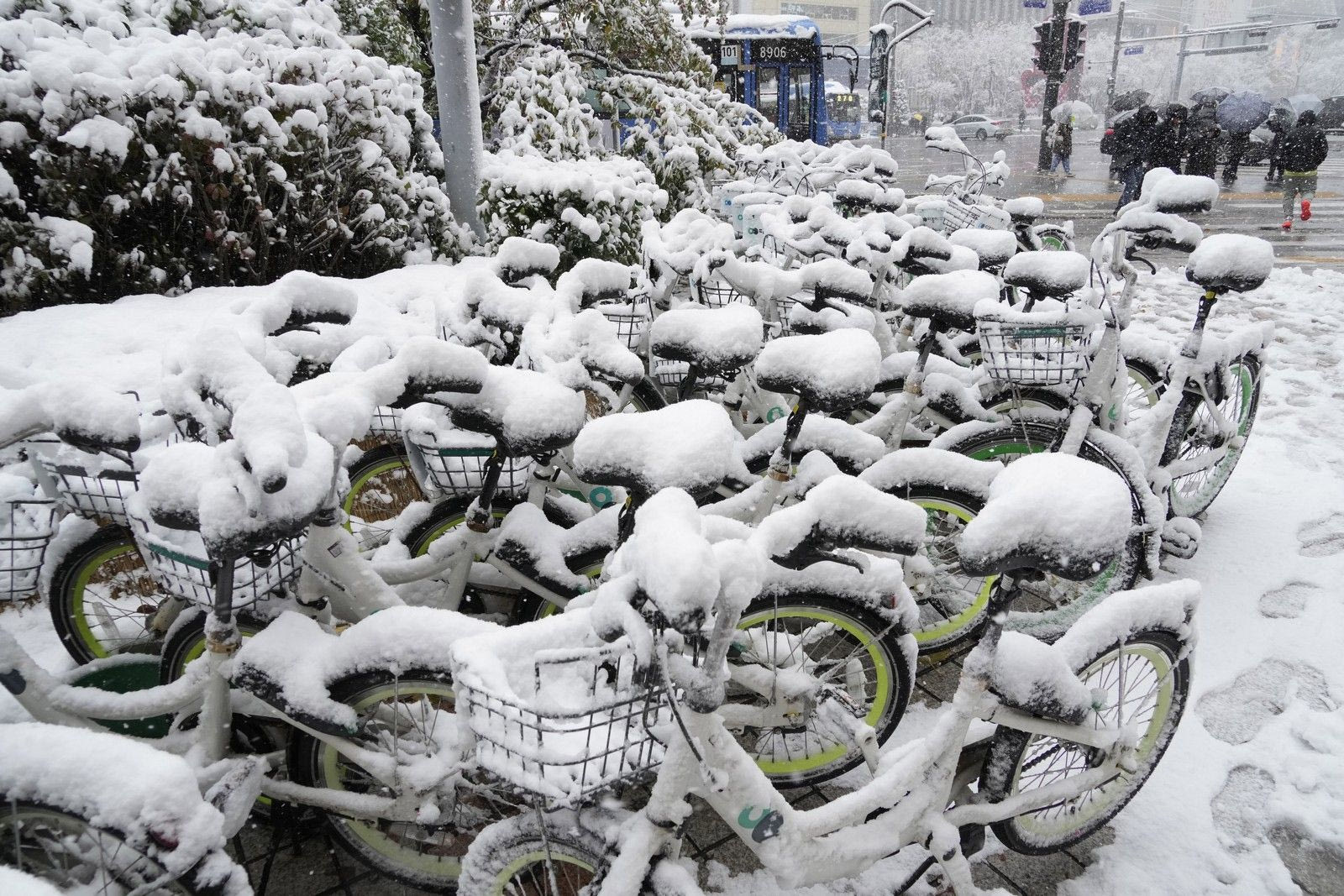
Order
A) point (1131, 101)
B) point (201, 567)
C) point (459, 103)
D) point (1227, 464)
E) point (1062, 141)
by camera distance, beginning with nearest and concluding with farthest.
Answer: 1. point (201, 567)
2. point (1227, 464)
3. point (459, 103)
4. point (1131, 101)
5. point (1062, 141)

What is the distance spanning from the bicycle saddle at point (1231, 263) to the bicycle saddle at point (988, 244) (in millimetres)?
826

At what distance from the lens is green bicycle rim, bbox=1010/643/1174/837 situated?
2.11 m

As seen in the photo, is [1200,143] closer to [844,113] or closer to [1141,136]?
[1141,136]

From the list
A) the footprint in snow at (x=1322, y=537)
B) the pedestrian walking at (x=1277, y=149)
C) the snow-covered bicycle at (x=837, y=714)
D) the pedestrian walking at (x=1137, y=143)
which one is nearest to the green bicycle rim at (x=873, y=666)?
the snow-covered bicycle at (x=837, y=714)

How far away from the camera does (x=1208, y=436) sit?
139 inches

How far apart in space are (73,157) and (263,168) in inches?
37.5

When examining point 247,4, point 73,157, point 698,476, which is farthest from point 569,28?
point 698,476

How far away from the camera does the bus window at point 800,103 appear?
1451 centimetres

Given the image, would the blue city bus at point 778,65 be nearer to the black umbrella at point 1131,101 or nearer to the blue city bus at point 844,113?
the black umbrella at point 1131,101

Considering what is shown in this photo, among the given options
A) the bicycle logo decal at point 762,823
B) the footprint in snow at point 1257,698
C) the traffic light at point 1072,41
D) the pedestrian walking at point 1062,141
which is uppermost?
the traffic light at point 1072,41

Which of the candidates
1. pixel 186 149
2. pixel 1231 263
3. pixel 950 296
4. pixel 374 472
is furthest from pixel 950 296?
pixel 186 149

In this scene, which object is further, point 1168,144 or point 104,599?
point 1168,144

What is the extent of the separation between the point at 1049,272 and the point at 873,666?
1.50m

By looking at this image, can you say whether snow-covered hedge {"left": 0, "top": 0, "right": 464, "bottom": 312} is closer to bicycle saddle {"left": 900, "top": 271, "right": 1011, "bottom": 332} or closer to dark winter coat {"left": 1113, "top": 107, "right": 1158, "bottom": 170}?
bicycle saddle {"left": 900, "top": 271, "right": 1011, "bottom": 332}
